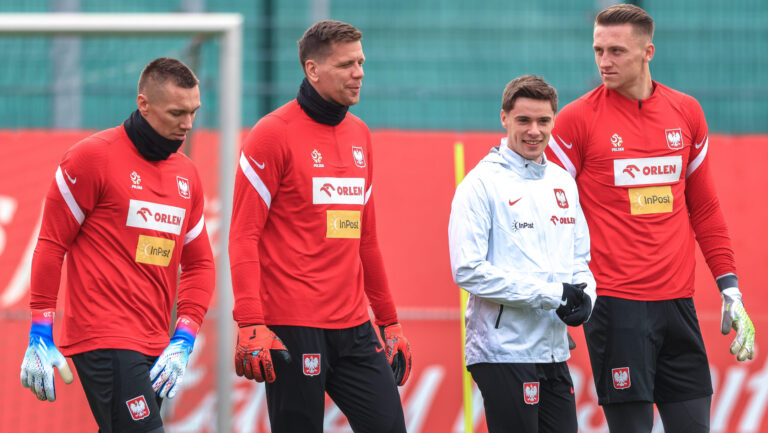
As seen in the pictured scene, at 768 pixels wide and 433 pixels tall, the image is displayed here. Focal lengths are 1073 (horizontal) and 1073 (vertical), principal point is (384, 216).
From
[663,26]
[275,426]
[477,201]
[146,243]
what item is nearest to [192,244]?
[146,243]

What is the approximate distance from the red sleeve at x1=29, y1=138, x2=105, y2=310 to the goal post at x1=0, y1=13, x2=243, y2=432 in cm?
111

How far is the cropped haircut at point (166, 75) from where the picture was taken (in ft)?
12.6

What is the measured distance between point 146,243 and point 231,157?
1167 millimetres

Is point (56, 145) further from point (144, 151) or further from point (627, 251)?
point (627, 251)

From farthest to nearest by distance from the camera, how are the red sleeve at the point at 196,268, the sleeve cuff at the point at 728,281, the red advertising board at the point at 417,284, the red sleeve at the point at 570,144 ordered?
1. the red advertising board at the point at 417,284
2. the sleeve cuff at the point at 728,281
3. the red sleeve at the point at 570,144
4. the red sleeve at the point at 196,268

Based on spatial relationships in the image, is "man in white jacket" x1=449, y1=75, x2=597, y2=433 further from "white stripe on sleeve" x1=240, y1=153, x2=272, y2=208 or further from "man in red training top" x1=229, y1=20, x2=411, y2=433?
"white stripe on sleeve" x1=240, y1=153, x2=272, y2=208

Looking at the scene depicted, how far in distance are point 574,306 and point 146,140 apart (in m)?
1.65

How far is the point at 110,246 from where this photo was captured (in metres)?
3.78

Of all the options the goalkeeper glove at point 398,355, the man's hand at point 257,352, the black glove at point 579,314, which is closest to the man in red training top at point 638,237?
the black glove at point 579,314

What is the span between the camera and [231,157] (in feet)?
16.1

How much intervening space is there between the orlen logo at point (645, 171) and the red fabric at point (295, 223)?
41.6 inches

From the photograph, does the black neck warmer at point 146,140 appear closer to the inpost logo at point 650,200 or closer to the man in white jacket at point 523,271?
the man in white jacket at point 523,271

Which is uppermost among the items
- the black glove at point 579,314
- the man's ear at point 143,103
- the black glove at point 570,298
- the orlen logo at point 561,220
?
the man's ear at point 143,103

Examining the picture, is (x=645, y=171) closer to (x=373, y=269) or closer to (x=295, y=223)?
(x=373, y=269)
